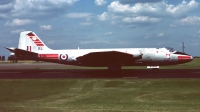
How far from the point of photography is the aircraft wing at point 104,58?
25.2 m

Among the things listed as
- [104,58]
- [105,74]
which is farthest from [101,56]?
[105,74]

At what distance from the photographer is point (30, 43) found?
2945cm

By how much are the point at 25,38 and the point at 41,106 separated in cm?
2090

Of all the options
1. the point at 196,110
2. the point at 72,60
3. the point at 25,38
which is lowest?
the point at 196,110

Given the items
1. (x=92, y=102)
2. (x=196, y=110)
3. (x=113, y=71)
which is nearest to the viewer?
(x=196, y=110)

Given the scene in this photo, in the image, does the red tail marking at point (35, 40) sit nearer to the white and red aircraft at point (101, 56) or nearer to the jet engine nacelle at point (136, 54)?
the white and red aircraft at point (101, 56)

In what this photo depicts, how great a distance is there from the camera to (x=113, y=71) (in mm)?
26422

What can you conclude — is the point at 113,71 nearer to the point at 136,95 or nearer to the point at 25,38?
the point at 25,38

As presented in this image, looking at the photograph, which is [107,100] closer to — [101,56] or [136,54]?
[101,56]

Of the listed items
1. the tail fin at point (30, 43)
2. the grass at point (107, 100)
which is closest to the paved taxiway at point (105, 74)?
the tail fin at point (30, 43)

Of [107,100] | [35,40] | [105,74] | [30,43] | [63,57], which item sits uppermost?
[35,40]

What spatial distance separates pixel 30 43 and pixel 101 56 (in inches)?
352

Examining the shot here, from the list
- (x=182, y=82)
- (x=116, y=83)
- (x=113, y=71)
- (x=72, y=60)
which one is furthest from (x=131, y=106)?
(x=72, y=60)

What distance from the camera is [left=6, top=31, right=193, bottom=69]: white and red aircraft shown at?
85.8 feet
